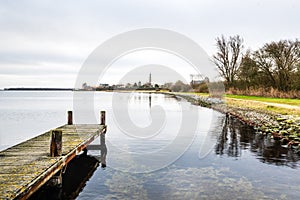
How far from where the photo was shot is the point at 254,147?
15.3 m

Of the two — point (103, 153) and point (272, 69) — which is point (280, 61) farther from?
point (103, 153)

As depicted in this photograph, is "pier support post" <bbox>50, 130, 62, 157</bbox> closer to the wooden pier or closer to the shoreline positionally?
the wooden pier

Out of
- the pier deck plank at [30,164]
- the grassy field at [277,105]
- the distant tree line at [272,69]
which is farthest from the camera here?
the distant tree line at [272,69]

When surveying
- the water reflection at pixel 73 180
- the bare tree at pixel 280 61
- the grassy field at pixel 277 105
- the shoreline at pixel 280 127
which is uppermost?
the bare tree at pixel 280 61

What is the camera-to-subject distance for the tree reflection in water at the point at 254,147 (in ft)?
41.8

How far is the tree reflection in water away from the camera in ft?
Result: 41.8

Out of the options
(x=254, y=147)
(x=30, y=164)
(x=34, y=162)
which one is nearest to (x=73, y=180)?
(x=34, y=162)

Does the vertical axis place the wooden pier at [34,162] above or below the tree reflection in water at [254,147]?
above

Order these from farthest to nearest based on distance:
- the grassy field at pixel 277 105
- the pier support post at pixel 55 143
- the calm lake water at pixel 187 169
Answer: the grassy field at pixel 277 105 < the calm lake water at pixel 187 169 < the pier support post at pixel 55 143

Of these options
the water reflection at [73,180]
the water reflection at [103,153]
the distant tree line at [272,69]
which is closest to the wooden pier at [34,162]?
the water reflection at [73,180]

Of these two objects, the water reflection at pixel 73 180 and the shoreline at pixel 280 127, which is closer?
the water reflection at pixel 73 180

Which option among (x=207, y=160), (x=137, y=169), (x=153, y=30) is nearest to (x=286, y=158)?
(x=207, y=160)

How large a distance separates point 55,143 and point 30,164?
94cm

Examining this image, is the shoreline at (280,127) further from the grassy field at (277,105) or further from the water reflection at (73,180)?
the water reflection at (73,180)
